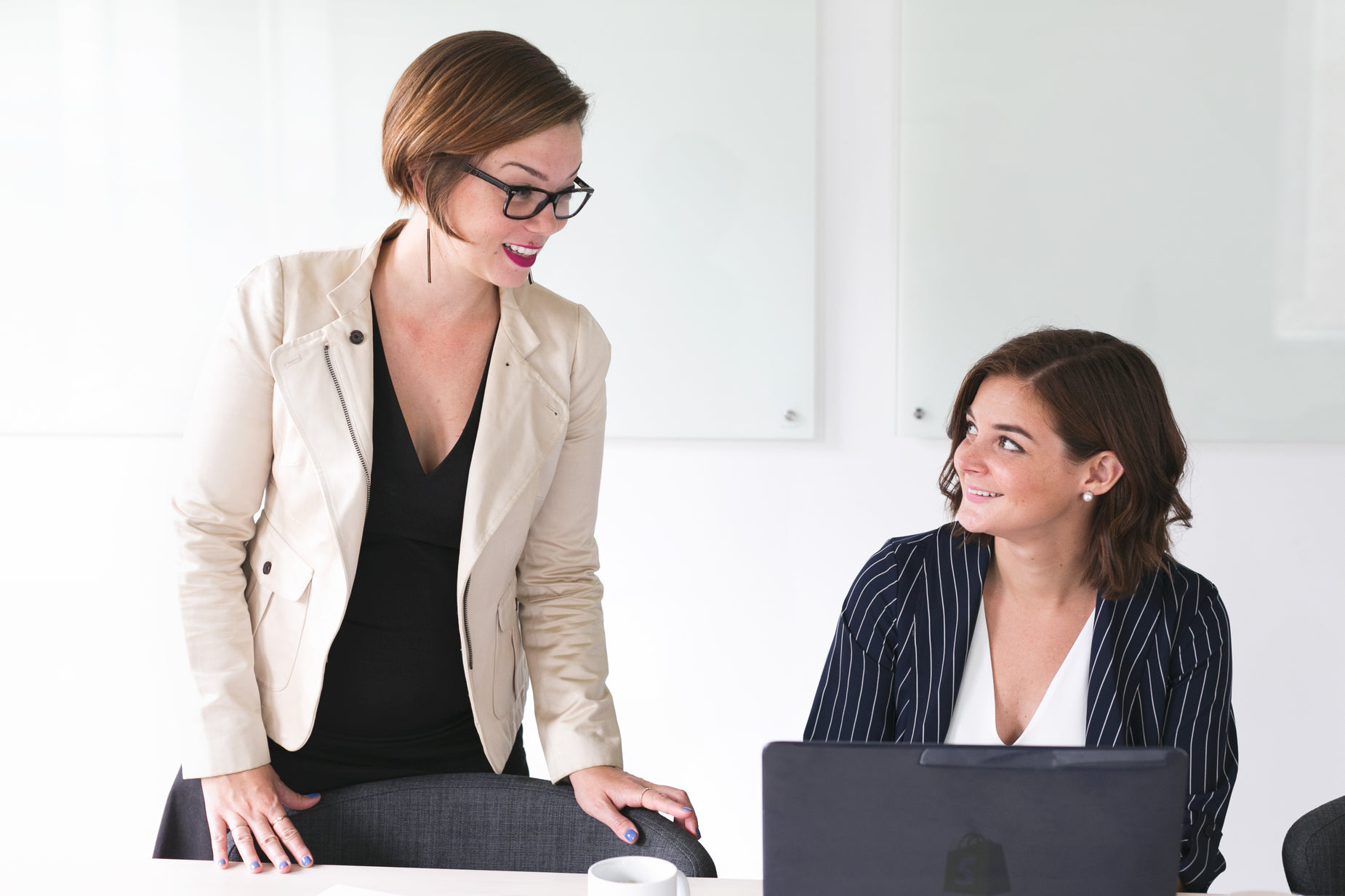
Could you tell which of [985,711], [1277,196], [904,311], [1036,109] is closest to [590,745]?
[985,711]

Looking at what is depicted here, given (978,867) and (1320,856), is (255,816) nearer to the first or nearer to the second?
(978,867)

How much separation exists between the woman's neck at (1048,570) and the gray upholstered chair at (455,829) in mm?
666


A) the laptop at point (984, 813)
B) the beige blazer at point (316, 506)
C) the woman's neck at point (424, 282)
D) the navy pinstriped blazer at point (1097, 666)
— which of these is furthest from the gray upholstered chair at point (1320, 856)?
the woman's neck at point (424, 282)

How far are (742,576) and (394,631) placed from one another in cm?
126

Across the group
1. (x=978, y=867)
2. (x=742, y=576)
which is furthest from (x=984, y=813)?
(x=742, y=576)

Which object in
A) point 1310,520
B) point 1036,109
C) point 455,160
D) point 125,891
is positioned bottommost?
point 125,891

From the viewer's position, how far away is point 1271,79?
2428 mm

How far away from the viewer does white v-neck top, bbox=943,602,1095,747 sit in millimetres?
1581

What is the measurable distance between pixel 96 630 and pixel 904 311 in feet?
7.16

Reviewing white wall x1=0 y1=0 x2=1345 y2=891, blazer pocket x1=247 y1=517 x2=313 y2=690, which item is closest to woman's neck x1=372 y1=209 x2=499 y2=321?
blazer pocket x1=247 y1=517 x2=313 y2=690

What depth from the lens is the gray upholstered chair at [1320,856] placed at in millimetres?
1403

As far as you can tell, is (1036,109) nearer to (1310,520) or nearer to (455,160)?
(1310,520)

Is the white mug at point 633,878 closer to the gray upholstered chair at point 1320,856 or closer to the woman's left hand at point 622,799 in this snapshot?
the woman's left hand at point 622,799

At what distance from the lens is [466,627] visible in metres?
1.53
